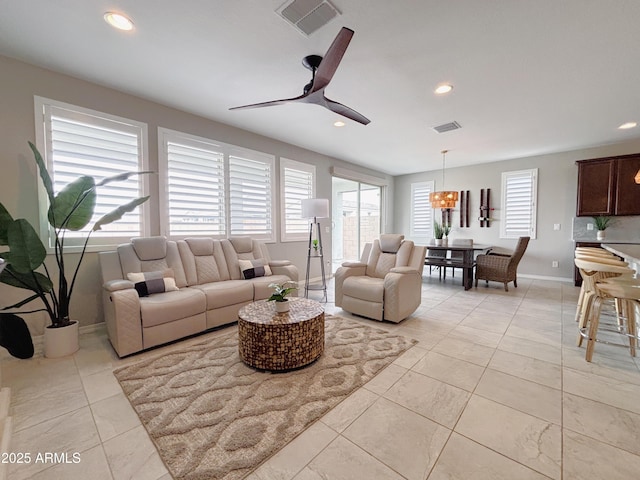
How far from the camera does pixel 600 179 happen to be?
4.79 m

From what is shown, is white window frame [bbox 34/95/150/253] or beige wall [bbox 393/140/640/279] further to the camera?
Answer: beige wall [bbox 393/140/640/279]

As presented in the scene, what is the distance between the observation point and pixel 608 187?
473 cm

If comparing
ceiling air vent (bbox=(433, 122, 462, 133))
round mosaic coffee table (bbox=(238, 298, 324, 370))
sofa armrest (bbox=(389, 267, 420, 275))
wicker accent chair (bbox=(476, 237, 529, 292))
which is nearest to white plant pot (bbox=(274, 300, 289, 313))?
round mosaic coffee table (bbox=(238, 298, 324, 370))

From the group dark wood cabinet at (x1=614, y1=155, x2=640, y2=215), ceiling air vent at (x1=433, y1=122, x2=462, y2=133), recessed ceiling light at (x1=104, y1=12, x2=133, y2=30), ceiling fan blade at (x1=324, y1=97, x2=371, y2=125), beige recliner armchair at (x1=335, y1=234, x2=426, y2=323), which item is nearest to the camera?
recessed ceiling light at (x1=104, y1=12, x2=133, y2=30)

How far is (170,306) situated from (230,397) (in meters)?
1.18

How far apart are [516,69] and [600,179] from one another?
394cm

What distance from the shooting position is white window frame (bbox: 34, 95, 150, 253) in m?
2.62

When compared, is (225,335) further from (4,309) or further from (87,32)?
(87,32)

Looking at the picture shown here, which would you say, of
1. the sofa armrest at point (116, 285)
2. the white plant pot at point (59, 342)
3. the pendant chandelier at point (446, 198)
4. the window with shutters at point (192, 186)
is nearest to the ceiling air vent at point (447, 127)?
the pendant chandelier at point (446, 198)

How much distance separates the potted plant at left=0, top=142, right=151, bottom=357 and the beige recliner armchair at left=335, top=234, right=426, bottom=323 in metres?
2.54

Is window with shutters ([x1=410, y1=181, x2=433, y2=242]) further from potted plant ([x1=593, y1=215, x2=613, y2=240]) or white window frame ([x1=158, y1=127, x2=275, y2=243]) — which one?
white window frame ([x1=158, y1=127, x2=275, y2=243])

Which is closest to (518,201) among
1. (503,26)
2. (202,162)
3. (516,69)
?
(516,69)

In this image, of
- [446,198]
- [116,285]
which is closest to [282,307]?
[116,285]

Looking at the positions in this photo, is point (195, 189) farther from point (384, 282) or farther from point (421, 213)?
point (421, 213)
